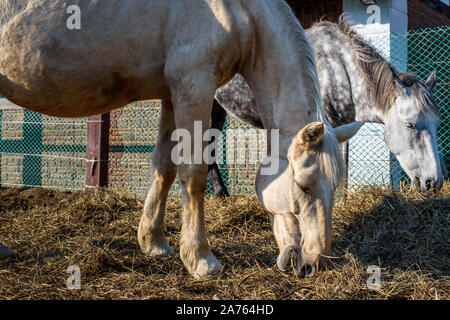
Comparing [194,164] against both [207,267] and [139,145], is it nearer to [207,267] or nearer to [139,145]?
[207,267]

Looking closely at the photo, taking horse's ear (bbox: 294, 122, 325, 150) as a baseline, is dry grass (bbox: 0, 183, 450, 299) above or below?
below

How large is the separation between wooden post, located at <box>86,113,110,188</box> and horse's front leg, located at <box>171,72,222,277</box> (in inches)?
132

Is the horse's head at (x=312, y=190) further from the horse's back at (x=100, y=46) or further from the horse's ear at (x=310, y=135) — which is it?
the horse's back at (x=100, y=46)

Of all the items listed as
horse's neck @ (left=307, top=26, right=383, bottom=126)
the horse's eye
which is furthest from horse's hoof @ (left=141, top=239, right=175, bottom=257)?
the horse's eye

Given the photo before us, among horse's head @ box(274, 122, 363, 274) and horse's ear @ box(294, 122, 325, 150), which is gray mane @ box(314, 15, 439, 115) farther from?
horse's ear @ box(294, 122, 325, 150)

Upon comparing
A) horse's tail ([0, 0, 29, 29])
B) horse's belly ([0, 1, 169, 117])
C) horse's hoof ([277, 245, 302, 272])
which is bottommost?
horse's hoof ([277, 245, 302, 272])

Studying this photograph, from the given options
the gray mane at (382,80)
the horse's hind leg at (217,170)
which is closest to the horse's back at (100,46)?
the gray mane at (382,80)

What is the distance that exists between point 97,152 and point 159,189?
296 cm

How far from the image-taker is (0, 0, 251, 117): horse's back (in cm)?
235

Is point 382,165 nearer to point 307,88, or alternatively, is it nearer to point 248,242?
point 248,242

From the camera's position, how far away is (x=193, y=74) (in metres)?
2.41

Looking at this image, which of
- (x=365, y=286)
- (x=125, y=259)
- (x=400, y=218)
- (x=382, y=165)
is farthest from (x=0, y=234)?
(x=382, y=165)

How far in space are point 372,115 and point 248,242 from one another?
6.39 ft
